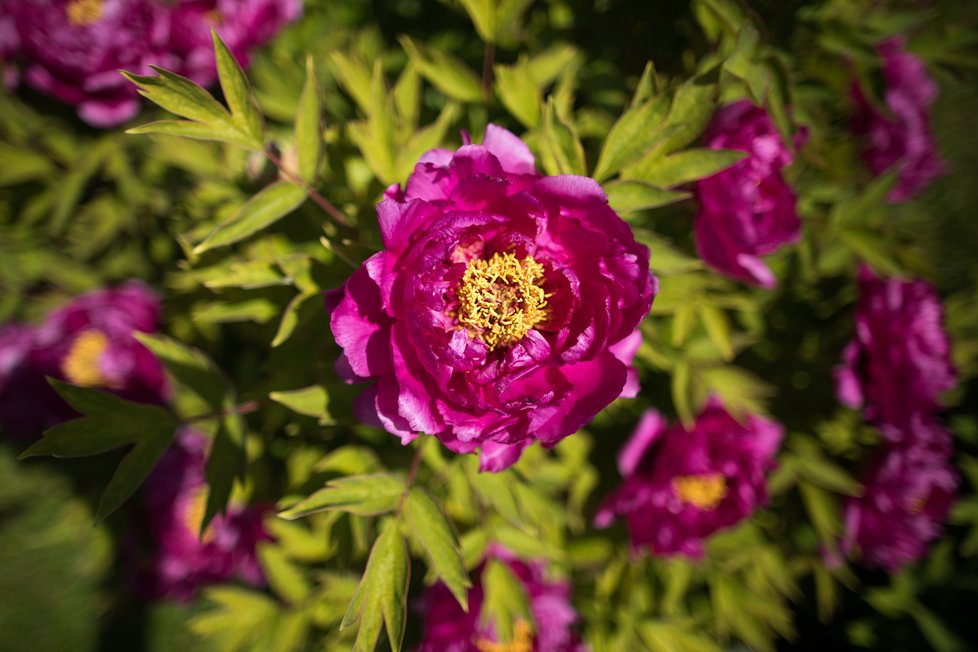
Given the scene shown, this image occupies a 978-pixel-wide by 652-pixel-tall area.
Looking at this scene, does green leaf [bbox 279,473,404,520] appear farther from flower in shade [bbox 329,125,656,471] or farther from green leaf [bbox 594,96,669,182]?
green leaf [bbox 594,96,669,182]

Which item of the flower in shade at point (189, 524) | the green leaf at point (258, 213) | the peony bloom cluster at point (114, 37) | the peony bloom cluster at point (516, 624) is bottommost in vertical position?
the peony bloom cluster at point (516, 624)

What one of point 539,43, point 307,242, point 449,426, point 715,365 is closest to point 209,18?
point 307,242

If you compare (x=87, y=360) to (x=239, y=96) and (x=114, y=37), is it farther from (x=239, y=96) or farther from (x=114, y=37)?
(x=239, y=96)

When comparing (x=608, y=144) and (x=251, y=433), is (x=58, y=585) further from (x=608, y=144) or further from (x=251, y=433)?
(x=608, y=144)

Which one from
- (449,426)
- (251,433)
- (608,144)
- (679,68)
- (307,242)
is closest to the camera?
(449,426)

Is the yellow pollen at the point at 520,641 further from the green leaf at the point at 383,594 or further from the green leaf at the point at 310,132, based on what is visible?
the green leaf at the point at 310,132

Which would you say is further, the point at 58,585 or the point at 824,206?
the point at 58,585

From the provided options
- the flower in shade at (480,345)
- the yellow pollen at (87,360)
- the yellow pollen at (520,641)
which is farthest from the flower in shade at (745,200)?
the yellow pollen at (87,360)
